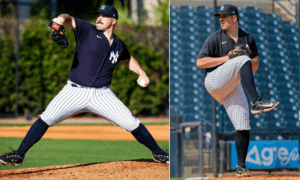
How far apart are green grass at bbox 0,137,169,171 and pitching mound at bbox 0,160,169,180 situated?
0.75m

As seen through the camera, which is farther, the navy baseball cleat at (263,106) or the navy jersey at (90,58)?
the navy jersey at (90,58)

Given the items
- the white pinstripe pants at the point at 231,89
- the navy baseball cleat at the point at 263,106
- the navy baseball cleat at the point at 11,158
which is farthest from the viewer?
the navy baseball cleat at the point at 11,158

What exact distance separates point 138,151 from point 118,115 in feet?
10.8

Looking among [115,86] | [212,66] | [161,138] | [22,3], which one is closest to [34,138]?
[212,66]

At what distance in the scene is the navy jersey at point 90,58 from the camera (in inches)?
149

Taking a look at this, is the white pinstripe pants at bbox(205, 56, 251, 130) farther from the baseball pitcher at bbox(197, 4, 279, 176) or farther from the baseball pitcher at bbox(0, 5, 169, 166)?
the baseball pitcher at bbox(0, 5, 169, 166)

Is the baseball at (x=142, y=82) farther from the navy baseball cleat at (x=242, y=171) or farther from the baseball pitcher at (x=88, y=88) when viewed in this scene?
the navy baseball cleat at (x=242, y=171)

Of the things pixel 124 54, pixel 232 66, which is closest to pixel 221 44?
pixel 232 66

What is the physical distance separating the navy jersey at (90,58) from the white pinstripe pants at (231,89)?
99 cm

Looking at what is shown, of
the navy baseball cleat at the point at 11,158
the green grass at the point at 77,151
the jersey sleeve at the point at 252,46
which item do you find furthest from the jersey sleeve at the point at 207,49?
the green grass at the point at 77,151

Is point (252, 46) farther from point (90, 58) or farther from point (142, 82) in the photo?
point (90, 58)

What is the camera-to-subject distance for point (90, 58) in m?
3.82

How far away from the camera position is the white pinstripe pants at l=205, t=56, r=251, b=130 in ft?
11.5

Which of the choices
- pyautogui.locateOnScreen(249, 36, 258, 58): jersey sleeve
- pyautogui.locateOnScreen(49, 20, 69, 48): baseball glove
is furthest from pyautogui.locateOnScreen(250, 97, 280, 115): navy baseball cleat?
pyautogui.locateOnScreen(49, 20, 69, 48): baseball glove
